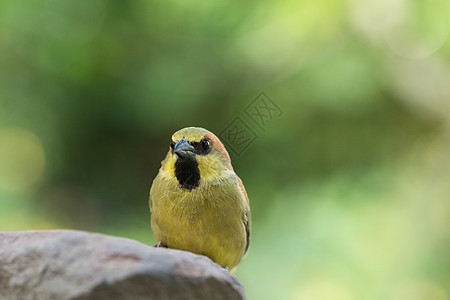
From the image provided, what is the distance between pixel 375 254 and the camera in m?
4.12

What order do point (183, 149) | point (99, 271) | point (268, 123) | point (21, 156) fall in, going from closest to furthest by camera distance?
point (99, 271)
point (183, 149)
point (268, 123)
point (21, 156)

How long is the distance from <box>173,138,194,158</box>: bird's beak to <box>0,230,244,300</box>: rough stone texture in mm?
679

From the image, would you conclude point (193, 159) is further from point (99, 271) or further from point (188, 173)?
point (99, 271)

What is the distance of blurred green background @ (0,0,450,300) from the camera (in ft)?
13.9

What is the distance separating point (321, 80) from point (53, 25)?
86.5 inches

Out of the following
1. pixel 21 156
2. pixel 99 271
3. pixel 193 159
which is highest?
pixel 193 159

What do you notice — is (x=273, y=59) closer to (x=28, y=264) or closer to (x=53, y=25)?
(x=53, y=25)

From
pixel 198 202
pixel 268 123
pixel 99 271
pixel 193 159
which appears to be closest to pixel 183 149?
pixel 193 159

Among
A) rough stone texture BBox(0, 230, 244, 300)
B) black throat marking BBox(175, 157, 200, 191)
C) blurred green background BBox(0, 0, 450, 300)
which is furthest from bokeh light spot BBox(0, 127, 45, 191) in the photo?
rough stone texture BBox(0, 230, 244, 300)

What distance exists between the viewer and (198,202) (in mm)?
2449

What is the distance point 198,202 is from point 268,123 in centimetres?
215

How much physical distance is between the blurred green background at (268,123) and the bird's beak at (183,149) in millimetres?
1835

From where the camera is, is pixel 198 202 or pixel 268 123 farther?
pixel 268 123

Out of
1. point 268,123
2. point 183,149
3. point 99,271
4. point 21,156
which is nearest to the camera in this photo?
point 99,271
